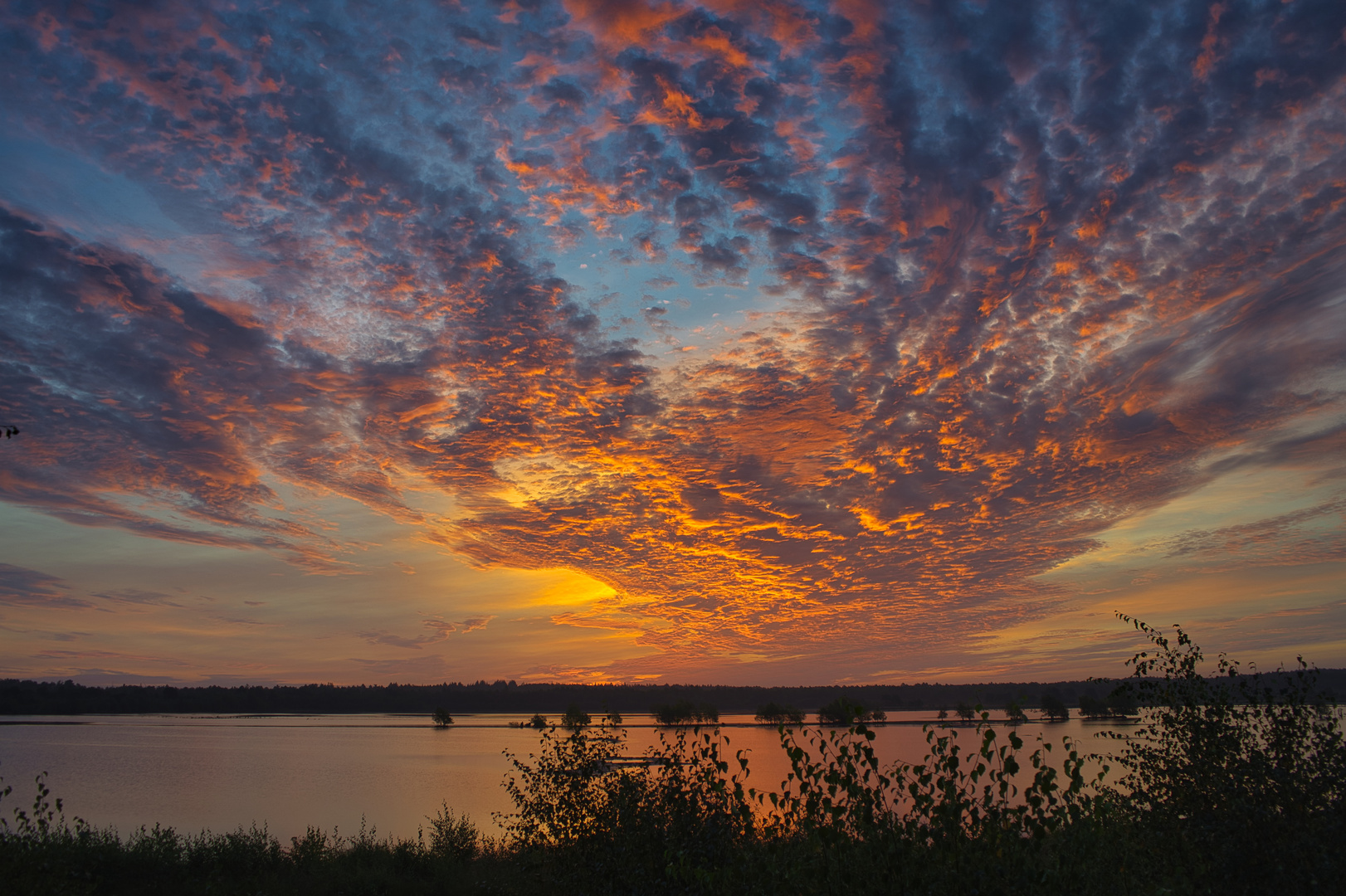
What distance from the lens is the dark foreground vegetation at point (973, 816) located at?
739 centimetres

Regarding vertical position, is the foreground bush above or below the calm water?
above

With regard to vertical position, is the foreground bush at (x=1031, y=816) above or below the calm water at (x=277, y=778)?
above

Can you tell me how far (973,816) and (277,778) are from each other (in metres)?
75.1

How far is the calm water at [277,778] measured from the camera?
44.8 meters

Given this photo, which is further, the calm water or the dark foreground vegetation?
the calm water

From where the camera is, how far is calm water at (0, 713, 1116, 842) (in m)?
44.8

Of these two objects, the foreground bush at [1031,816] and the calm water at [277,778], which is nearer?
the foreground bush at [1031,816]

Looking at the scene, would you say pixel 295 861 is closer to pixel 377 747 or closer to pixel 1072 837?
pixel 1072 837

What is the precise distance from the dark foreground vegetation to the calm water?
9.92 ft

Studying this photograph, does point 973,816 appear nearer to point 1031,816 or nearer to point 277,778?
point 1031,816

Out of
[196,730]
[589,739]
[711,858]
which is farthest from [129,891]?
[196,730]

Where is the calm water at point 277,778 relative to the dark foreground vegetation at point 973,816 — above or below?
below

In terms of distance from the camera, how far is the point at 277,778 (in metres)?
68.0

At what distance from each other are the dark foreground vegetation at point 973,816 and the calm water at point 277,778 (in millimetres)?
3022
